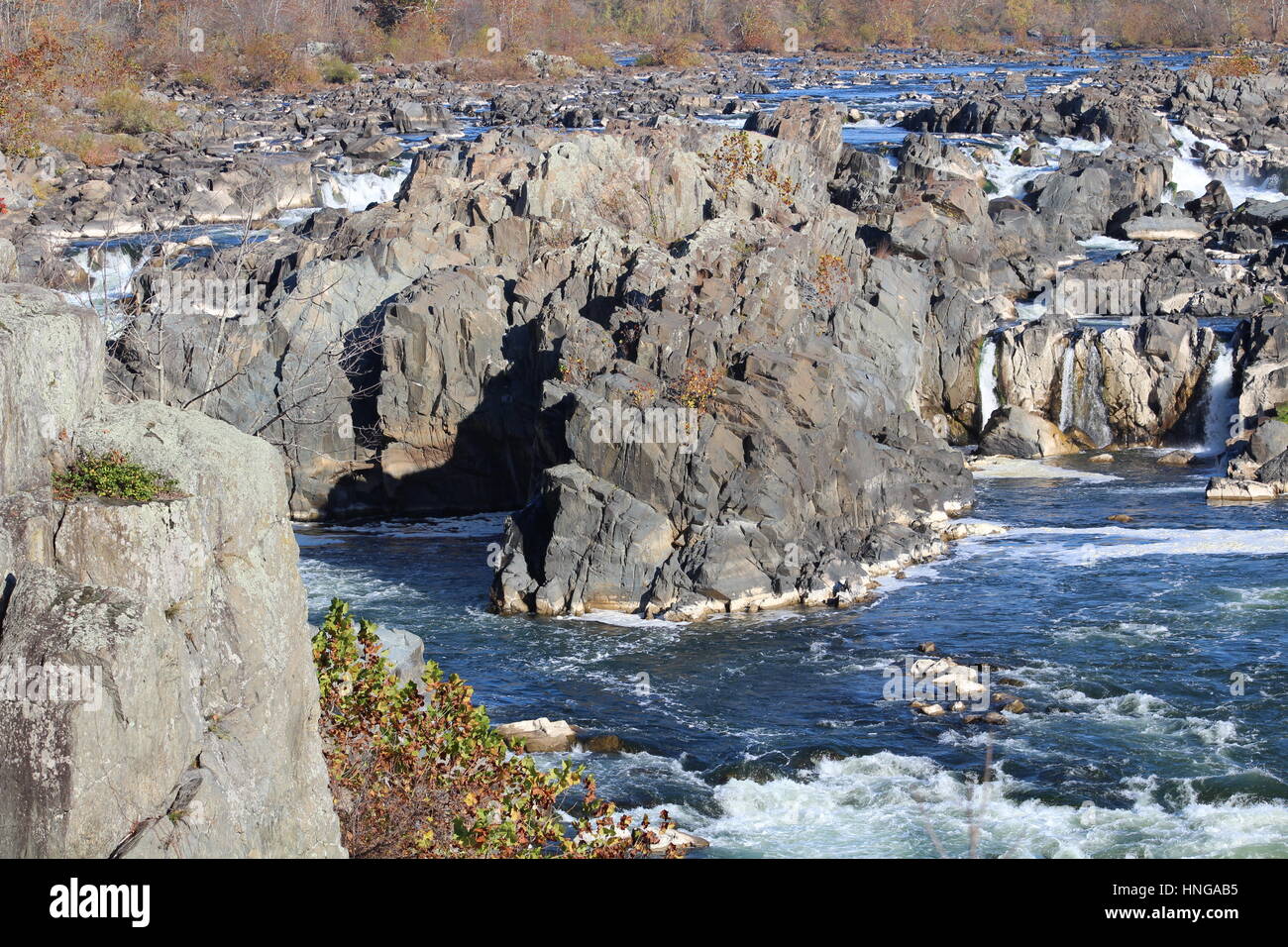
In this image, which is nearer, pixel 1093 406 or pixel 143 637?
pixel 143 637

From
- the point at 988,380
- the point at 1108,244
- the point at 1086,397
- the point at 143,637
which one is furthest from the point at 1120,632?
the point at 1108,244

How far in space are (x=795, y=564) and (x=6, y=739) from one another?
89.7 feet

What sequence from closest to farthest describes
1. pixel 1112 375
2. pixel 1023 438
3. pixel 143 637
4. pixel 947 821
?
pixel 143 637
pixel 947 821
pixel 1023 438
pixel 1112 375

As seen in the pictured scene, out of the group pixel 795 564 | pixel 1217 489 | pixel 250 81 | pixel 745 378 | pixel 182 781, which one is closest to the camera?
pixel 182 781

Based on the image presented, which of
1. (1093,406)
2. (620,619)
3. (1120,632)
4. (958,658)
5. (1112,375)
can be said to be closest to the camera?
(958,658)

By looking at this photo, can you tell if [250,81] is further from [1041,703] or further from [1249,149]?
[1041,703]

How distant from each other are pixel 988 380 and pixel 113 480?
144 feet

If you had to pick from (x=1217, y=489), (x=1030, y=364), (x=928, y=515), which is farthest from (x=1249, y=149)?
(x=928, y=515)

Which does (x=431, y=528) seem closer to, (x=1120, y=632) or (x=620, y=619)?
(x=620, y=619)

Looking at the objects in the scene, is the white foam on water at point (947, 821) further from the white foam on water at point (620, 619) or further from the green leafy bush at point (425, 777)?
the white foam on water at point (620, 619)

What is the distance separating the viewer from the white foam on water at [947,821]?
81.0 ft

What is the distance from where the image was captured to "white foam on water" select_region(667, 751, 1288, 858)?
2469 cm

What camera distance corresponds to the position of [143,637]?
1284 centimetres
